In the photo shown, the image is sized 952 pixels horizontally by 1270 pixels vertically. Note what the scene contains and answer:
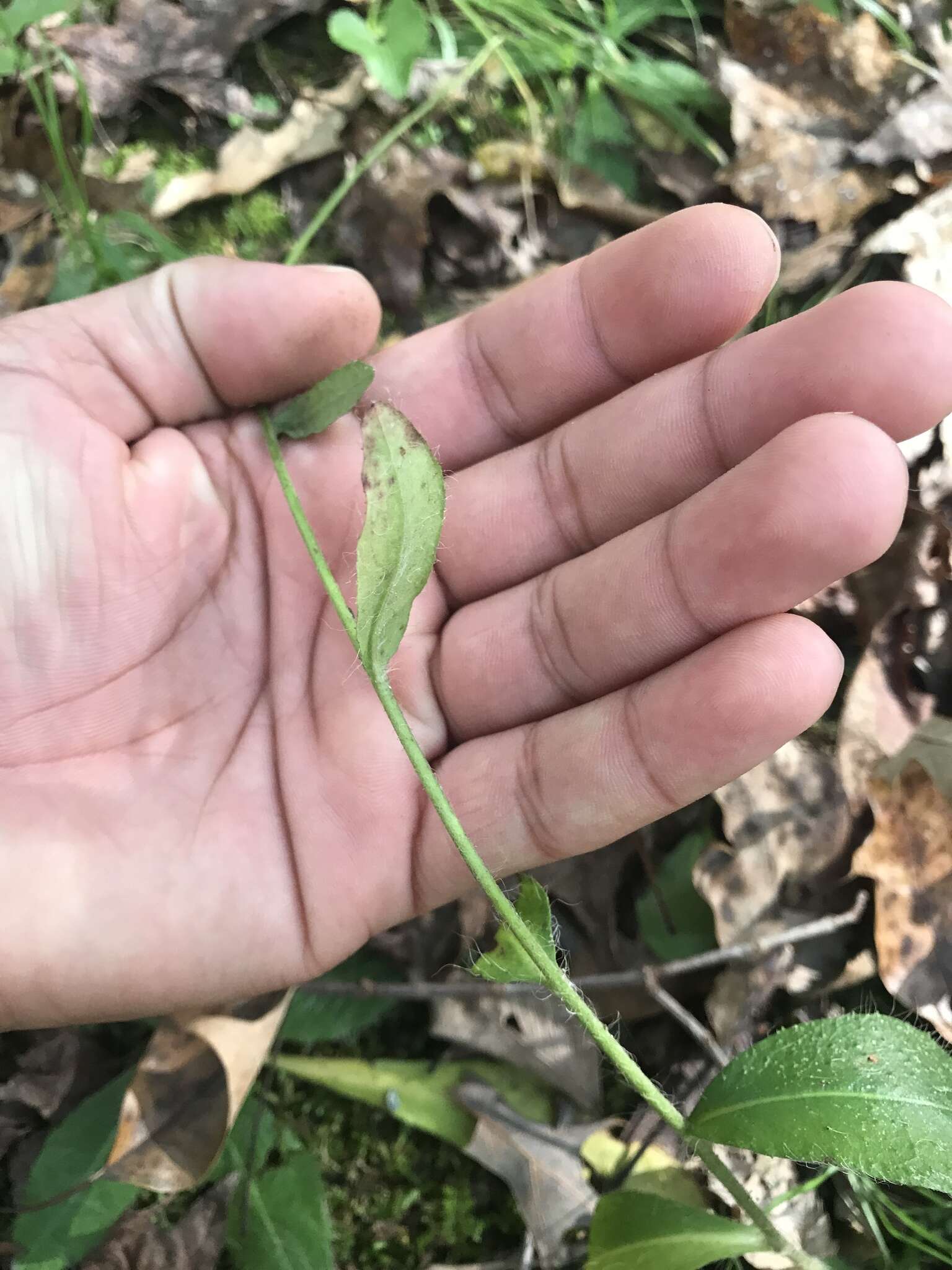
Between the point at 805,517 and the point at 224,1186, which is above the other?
the point at 805,517

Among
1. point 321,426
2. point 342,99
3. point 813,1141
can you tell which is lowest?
point 813,1141

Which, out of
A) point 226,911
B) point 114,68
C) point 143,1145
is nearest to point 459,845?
point 226,911

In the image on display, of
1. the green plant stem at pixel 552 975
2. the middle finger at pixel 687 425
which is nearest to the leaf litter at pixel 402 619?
the green plant stem at pixel 552 975

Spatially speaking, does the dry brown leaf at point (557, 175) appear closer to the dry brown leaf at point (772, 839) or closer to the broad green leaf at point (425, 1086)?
the dry brown leaf at point (772, 839)

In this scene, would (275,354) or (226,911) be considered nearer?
(226,911)

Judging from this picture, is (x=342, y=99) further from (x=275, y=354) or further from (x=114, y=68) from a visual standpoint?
(x=275, y=354)

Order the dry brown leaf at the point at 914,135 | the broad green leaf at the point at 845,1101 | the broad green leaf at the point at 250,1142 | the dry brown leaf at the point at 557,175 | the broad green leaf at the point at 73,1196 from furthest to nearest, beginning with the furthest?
1. the dry brown leaf at the point at 557,175
2. the dry brown leaf at the point at 914,135
3. the broad green leaf at the point at 250,1142
4. the broad green leaf at the point at 73,1196
5. the broad green leaf at the point at 845,1101
